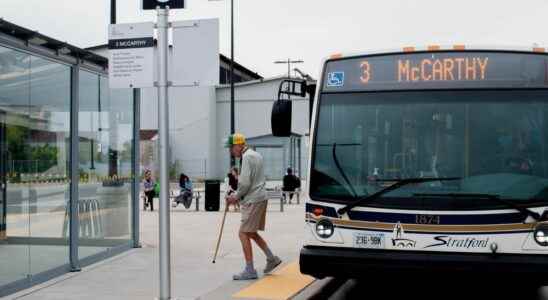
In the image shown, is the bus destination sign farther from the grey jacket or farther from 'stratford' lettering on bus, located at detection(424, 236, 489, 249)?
the grey jacket

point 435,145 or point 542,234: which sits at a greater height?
point 435,145

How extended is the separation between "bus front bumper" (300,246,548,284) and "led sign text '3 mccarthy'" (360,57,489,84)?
172cm

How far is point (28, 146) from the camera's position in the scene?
27.9ft

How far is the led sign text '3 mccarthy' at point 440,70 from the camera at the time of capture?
7.16 m

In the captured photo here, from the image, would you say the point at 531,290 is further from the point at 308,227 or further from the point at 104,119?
the point at 104,119

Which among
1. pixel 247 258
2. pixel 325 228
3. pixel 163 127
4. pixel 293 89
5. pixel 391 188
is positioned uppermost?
pixel 293 89

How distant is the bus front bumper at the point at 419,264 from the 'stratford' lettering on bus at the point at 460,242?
0.24 feet

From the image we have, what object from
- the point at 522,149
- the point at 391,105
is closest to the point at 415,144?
the point at 391,105

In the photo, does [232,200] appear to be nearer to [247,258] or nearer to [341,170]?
[247,258]

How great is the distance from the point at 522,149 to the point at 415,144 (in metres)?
0.98

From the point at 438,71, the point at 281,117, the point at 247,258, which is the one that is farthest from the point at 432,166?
the point at 247,258

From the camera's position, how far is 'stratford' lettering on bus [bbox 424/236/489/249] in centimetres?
669

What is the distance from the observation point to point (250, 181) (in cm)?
872

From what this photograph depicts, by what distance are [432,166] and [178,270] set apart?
4241 mm
